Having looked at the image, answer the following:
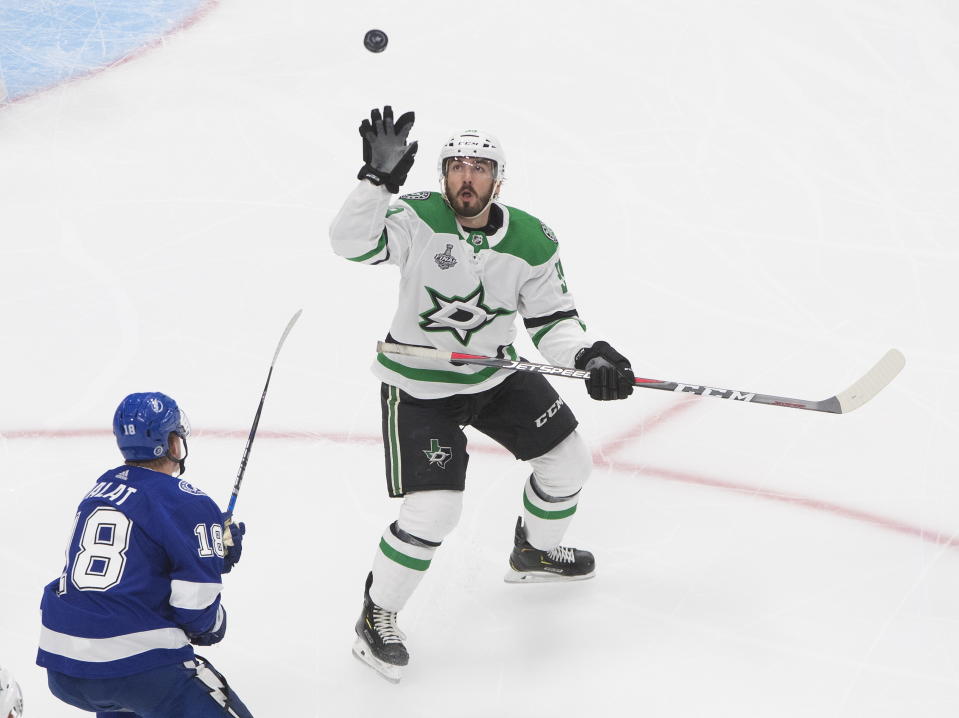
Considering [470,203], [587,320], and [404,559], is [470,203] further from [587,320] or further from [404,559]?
[587,320]

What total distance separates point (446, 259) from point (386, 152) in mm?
313

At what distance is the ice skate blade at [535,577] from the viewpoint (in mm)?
3008

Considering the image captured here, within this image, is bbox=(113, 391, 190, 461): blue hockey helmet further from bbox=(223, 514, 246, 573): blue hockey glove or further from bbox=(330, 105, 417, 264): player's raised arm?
bbox=(330, 105, 417, 264): player's raised arm

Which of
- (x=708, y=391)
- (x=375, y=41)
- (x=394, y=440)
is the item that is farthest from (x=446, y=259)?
(x=375, y=41)

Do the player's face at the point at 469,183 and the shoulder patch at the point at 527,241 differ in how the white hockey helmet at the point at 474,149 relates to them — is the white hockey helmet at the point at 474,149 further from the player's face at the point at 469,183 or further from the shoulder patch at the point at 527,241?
the shoulder patch at the point at 527,241

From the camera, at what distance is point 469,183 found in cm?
259

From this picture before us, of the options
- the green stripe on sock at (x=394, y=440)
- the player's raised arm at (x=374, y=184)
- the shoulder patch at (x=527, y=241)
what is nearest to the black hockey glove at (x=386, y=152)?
the player's raised arm at (x=374, y=184)

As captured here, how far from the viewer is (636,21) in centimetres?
587

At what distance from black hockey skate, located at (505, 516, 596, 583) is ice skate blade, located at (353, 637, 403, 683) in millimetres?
522

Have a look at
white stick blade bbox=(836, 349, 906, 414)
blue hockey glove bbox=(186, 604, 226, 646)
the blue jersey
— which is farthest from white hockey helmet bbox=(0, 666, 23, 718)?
white stick blade bbox=(836, 349, 906, 414)

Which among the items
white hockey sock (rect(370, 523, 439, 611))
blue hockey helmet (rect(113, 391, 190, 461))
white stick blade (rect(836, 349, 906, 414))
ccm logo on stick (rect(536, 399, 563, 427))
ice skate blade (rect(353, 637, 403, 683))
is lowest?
ice skate blade (rect(353, 637, 403, 683))

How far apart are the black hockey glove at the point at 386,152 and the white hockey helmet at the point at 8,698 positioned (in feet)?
4.13

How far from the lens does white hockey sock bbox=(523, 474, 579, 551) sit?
2.94 metres

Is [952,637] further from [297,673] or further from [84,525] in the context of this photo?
[84,525]
